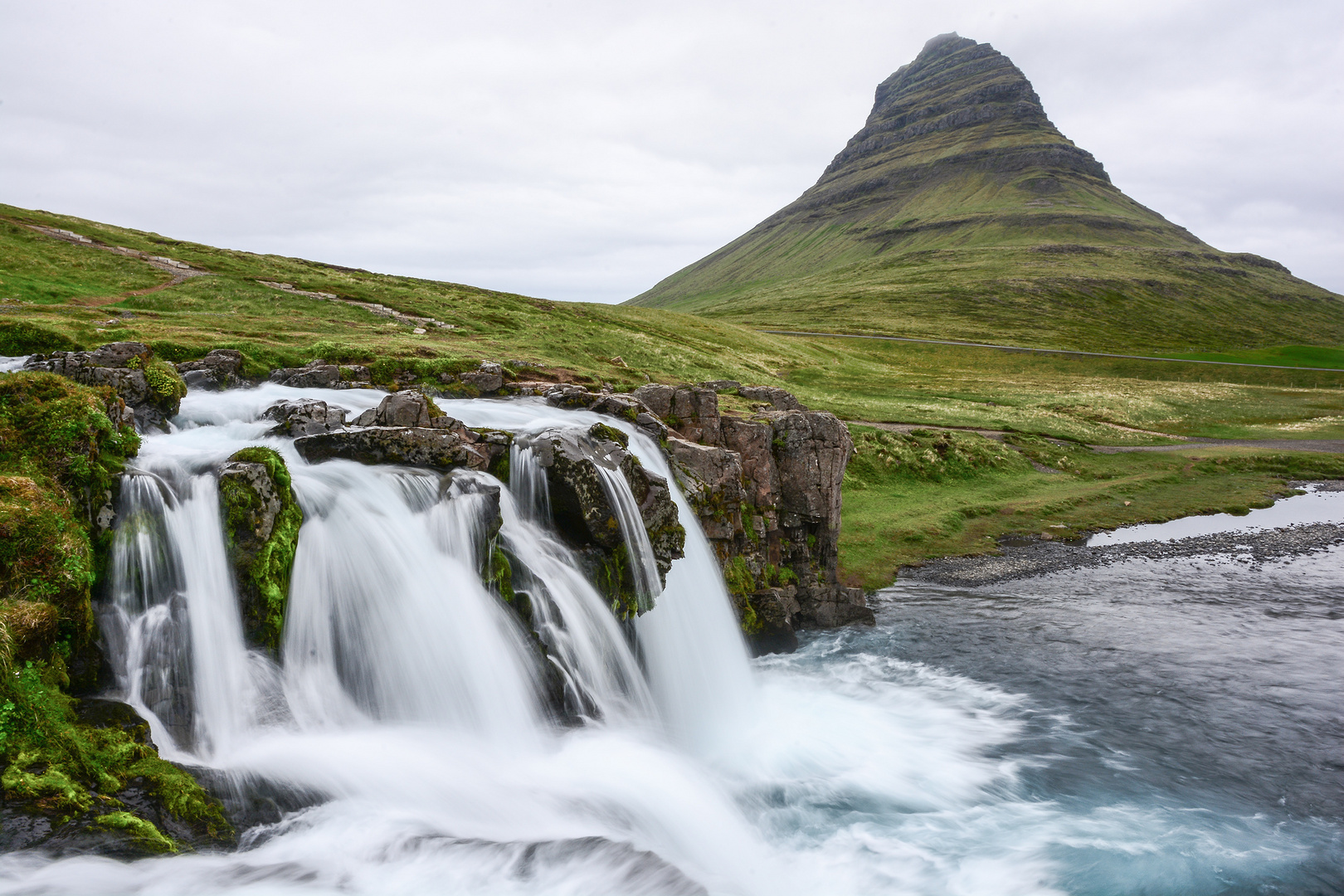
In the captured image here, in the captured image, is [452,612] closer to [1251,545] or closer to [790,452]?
[790,452]

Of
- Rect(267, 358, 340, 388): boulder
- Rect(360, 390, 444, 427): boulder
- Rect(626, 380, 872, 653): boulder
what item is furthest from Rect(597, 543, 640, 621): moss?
Rect(267, 358, 340, 388): boulder

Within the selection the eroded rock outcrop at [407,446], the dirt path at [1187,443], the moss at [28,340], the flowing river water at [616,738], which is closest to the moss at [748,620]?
the flowing river water at [616,738]

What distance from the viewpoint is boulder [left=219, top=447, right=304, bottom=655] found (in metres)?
13.9

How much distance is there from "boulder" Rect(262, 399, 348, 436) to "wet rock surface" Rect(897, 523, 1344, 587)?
26.2 metres

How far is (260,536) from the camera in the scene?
1438 centimetres

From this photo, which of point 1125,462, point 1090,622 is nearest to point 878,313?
point 1125,462

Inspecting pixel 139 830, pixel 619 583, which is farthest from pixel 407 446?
pixel 139 830

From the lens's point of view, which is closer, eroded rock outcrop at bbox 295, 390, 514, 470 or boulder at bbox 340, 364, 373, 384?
eroded rock outcrop at bbox 295, 390, 514, 470

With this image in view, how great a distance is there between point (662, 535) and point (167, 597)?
11.8m

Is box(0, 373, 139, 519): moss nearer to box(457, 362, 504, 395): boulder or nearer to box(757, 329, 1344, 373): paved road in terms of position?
box(457, 362, 504, 395): boulder

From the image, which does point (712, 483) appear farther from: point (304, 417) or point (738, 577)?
point (304, 417)

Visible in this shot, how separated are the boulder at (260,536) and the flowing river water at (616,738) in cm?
31

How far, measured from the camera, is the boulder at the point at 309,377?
101ft

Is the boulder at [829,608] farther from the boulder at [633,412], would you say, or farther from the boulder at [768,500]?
A: the boulder at [633,412]
